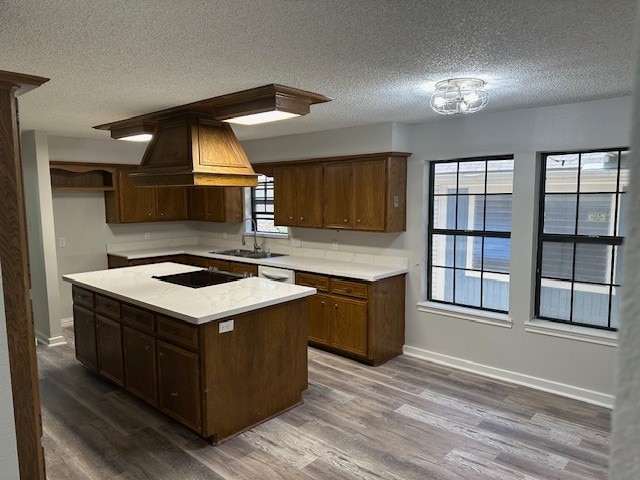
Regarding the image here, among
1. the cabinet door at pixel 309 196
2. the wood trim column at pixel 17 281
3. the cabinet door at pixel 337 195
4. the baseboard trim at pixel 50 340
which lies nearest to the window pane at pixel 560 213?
the cabinet door at pixel 337 195

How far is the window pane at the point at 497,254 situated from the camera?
4113mm

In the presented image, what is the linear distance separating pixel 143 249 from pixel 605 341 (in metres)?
5.49

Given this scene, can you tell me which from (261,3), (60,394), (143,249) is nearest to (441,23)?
(261,3)

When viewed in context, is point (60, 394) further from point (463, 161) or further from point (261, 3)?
point (463, 161)

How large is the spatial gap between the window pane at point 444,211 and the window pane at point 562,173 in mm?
859

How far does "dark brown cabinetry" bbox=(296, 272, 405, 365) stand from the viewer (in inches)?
171

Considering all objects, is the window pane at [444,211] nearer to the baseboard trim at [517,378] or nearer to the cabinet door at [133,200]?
the baseboard trim at [517,378]

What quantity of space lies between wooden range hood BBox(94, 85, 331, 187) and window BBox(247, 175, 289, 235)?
7.91ft

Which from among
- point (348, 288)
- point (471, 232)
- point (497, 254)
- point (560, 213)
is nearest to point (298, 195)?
point (348, 288)

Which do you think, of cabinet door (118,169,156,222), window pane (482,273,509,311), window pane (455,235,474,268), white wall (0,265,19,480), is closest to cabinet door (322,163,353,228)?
window pane (455,235,474,268)

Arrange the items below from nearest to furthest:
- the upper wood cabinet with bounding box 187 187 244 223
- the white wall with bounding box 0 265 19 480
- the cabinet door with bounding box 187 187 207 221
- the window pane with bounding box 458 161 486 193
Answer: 1. the white wall with bounding box 0 265 19 480
2. the window pane with bounding box 458 161 486 193
3. the upper wood cabinet with bounding box 187 187 244 223
4. the cabinet door with bounding box 187 187 207 221

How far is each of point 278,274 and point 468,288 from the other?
1962mm

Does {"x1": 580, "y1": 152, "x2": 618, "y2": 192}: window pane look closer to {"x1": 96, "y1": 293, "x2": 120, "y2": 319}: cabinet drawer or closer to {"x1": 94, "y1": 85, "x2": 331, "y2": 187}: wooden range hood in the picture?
{"x1": 94, "y1": 85, "x2": 331, "y2": 187}: wooden range hood

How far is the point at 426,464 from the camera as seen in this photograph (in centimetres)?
284
